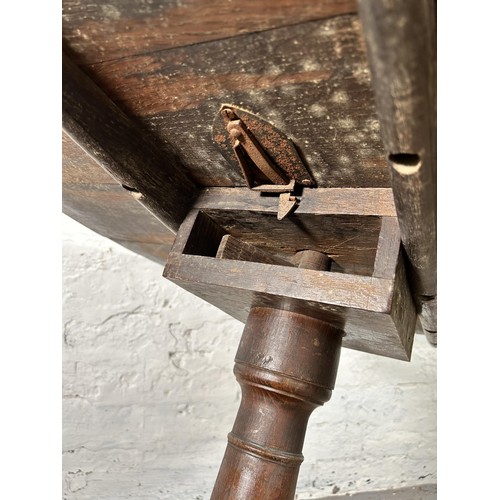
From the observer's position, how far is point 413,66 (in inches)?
13.3

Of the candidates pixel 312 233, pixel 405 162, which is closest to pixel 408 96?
pixel 405 162

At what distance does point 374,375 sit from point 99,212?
1.10 meters

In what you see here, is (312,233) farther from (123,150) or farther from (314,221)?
(123,150)

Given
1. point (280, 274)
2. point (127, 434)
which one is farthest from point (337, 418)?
point (280, 274)

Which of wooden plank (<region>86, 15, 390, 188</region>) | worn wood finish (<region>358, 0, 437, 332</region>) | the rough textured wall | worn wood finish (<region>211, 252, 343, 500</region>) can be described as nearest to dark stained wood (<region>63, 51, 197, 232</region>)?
wooden plank (<region>86, 15, 390, 188</region>)

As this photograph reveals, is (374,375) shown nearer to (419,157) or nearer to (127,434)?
(127,434)

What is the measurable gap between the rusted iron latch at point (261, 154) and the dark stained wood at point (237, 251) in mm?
84

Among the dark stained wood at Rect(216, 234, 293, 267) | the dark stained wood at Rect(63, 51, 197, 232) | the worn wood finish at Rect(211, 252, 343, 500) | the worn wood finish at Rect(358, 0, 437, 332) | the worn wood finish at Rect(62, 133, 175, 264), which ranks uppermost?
the worn wood finish at Rect(62, 133, 175, 264)

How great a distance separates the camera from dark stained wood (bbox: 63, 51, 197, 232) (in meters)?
0.53

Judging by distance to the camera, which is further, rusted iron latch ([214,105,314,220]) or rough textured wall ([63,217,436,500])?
rough textured wall ([63,217,436,500])

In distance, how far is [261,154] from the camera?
57cm

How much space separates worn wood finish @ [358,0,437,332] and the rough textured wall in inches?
45.0

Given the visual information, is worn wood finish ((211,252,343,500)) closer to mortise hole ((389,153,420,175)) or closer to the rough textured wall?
mortise hole ((389,153,420,175))

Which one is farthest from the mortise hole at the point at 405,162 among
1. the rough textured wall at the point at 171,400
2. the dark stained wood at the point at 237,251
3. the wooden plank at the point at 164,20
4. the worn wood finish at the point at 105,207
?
the rough textured wall at the point at 171,400
